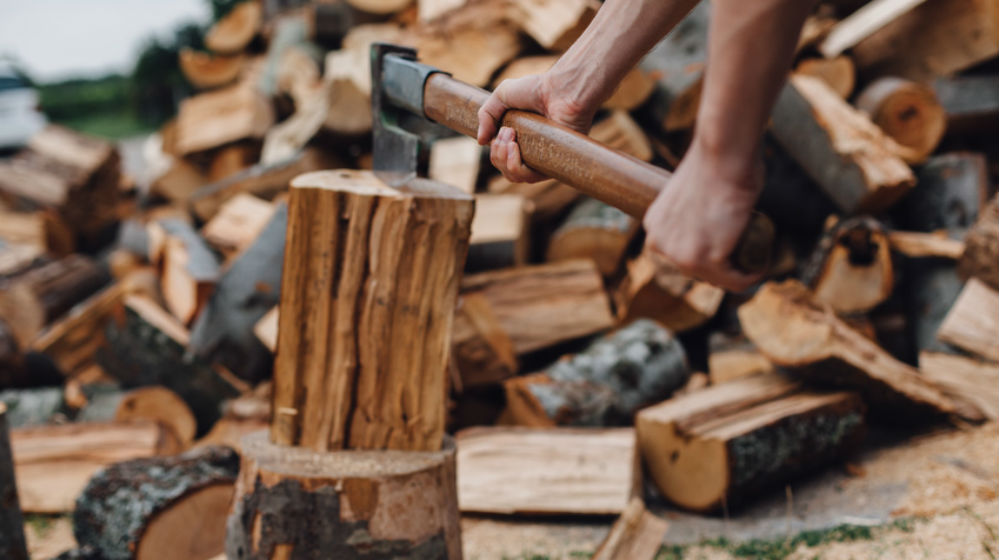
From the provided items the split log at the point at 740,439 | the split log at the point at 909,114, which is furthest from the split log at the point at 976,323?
the split log at the point at 909,114

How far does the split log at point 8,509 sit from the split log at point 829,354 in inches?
101

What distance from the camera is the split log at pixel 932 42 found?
11.5 ft

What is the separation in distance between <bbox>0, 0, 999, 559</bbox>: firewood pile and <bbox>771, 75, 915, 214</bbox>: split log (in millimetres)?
12

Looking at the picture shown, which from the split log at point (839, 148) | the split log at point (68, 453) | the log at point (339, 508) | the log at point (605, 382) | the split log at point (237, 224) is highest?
the split log at point (839, 148)

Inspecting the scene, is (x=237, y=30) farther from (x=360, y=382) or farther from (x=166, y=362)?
(x=360, y=382)

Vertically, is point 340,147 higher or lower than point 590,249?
higher

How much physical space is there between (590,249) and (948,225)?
1691 mm

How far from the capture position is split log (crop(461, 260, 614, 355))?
9.92ft

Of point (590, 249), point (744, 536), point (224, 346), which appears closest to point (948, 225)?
point (590, 249)

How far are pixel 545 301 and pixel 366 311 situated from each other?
154 centimetres

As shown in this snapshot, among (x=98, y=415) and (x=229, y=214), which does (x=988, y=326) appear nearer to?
(x=229, y=214)

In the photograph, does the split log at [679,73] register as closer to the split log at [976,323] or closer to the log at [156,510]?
the split log at [976,323]

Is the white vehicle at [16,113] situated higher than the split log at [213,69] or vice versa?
the split log at [213,69]

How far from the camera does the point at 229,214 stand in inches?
149
